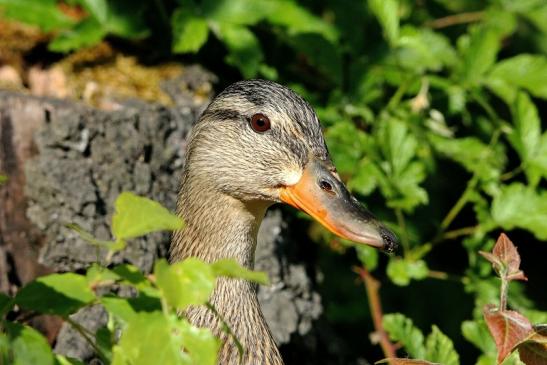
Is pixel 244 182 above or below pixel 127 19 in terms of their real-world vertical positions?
below

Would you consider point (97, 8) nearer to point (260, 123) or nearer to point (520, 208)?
point (260, 123)

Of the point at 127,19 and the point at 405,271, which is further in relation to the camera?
the point at 127,19

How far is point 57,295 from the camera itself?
2.12m

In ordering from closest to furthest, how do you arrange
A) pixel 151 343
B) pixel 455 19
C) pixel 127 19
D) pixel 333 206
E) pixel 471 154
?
pixel 151 343 → pixel 333 206 → pixel 471 154 → pixel 127 19 → pixel 455 19

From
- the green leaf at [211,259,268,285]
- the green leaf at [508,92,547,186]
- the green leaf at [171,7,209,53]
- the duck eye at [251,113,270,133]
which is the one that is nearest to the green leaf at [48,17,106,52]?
the green leaf at [171,7,209,53]

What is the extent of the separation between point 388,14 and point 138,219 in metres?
2.55

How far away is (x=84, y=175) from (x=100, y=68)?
927 millimetres

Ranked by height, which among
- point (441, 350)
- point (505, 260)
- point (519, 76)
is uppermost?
point (519, 76)

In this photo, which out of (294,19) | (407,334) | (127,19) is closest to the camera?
(407,334)

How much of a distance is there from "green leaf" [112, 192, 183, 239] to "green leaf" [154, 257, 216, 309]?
9 cm

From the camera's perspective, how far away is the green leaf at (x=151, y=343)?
199 centimetres

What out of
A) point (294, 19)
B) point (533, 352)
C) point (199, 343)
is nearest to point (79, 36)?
point (294, 19)

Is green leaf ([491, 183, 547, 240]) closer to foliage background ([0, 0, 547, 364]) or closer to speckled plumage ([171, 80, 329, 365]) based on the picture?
foliage background ([0, 0, 547, 364])

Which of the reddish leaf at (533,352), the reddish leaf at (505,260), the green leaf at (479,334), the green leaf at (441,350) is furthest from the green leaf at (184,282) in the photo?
the green leaf at (479,334)
